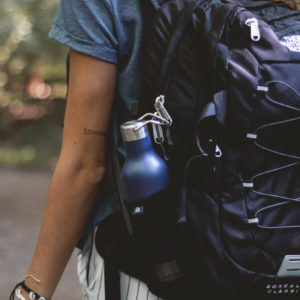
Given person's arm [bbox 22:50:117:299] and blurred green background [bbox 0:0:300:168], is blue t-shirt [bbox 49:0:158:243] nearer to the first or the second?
person's arm [bbox 22:50:117:299]

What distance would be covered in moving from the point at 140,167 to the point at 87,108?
0.25m

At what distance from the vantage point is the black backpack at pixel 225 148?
1278mm

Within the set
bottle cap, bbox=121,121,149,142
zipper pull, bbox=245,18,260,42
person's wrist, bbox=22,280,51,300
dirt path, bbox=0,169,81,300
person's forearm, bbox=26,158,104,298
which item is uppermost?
zipper pull, bbox=245,18,260,42

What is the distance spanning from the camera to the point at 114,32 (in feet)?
4.47

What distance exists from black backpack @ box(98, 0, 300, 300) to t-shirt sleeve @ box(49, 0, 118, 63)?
109 mm

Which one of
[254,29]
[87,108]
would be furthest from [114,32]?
[254,29]

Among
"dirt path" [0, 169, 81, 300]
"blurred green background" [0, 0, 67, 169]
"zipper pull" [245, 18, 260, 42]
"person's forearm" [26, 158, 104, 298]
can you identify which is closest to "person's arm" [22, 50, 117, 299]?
"person's forearm" [26, 158, 104, 298]

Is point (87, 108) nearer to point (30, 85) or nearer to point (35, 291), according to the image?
Result: point (35, 291)

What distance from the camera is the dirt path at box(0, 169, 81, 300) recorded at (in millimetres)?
4129

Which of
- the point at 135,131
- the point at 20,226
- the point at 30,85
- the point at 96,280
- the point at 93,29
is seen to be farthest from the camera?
Answer: the point at 30,85

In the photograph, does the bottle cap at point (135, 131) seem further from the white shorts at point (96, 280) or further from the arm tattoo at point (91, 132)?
the white shorts at point (96, 280)

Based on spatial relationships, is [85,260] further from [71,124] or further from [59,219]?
[71,124]

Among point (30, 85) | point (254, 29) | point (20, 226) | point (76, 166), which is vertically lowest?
point (20, 226)

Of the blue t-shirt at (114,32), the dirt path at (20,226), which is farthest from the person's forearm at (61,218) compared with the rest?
the dirt path at (20,226)
